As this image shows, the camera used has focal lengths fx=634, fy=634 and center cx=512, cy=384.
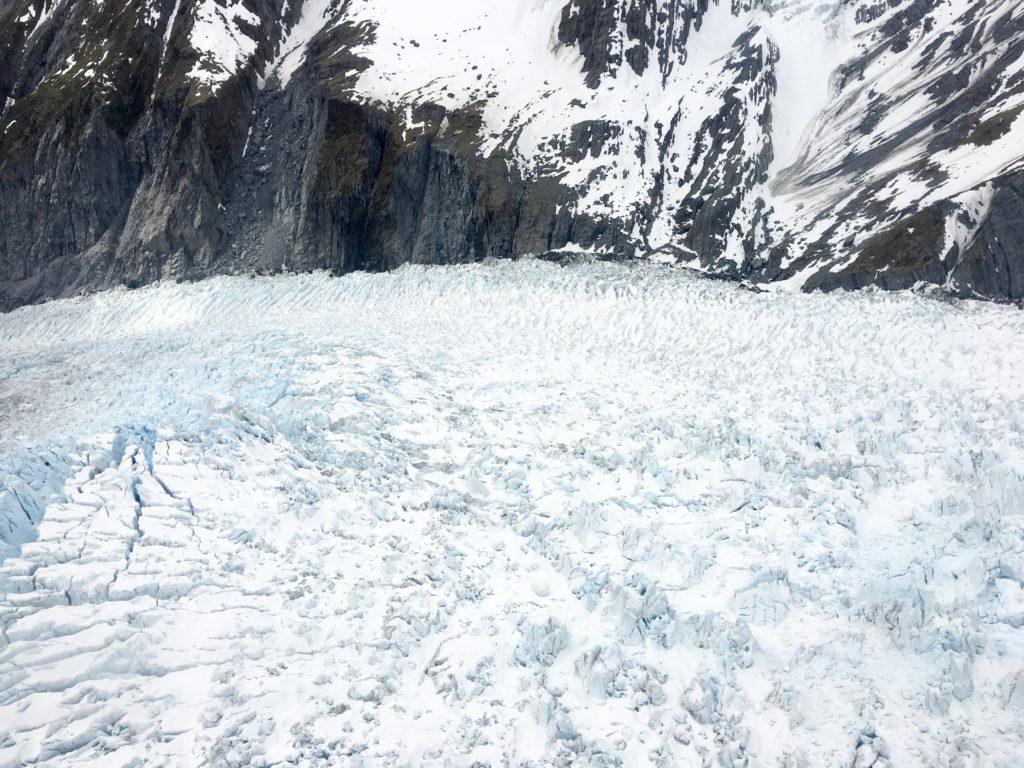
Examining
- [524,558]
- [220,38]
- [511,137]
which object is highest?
[220,38]

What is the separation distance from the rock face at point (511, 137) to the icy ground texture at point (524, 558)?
7899mm

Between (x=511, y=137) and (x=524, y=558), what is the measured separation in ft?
74.4

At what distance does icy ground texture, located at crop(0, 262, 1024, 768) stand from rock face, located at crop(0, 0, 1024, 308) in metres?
7.90

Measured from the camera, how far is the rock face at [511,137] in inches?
884

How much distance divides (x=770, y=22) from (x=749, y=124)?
8.14 m

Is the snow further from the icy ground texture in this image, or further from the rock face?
the icy ground texture

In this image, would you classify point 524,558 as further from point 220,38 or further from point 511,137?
point 220,38

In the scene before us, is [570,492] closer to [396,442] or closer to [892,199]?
[396,442]

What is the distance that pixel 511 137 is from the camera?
1094 inches

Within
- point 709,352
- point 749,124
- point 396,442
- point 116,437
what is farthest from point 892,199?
point 116,437

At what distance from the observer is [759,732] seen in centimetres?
679

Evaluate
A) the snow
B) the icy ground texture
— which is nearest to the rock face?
the snow

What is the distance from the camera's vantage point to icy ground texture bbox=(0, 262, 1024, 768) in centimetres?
681

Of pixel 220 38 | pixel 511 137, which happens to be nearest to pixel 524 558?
pixel 511 137
